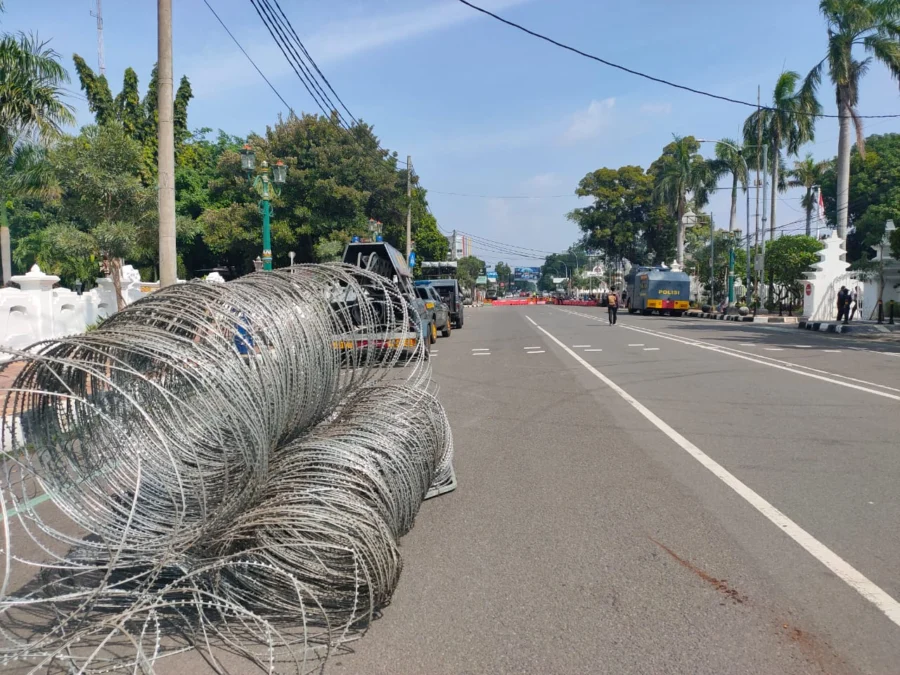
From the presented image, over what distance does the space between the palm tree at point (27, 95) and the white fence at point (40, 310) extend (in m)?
3.83

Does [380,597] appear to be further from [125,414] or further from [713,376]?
[713,376]

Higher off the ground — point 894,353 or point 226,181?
point 226,181

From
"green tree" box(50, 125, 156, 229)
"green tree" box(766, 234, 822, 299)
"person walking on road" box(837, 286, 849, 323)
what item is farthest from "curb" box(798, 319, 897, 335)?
"green tree" box(50, 125, 156, 229)

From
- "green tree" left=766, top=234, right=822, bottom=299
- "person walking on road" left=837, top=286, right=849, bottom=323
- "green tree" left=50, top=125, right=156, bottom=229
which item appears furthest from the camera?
"green tree" left=766, top=234, right=822, bottom=299

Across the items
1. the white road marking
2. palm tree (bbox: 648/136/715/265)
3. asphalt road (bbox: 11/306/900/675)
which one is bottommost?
asphalt road (bbox: 11/306/900/675)

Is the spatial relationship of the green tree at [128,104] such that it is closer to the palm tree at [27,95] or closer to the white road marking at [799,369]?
the palm tree at [27,95]

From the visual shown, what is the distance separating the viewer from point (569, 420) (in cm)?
972

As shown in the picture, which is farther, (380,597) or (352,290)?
(352,290)

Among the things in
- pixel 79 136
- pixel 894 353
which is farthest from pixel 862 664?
pixel 79 136

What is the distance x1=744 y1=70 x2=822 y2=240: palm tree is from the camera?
1583 inches

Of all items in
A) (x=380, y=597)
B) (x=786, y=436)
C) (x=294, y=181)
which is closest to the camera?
(x=380, y=597)

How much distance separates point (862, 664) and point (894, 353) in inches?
734

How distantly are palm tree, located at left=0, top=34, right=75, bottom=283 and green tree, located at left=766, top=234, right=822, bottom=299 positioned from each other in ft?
120

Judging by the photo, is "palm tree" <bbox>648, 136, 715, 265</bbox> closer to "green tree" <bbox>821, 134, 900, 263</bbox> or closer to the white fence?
"green tree" <bbox>821, 134, 900, 263</bbox>
